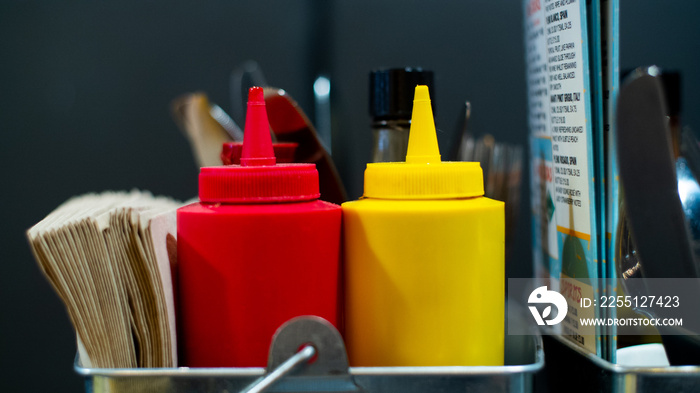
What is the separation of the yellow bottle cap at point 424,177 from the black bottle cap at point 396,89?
0.24 feet

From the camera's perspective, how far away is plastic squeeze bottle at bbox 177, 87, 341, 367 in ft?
1.14

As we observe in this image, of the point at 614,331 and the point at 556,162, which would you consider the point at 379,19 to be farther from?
the point at 614,331

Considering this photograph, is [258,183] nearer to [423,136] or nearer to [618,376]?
[423,136]

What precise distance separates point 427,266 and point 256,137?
144 mm

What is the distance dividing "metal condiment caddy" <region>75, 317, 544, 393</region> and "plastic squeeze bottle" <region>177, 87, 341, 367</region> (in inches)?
1.1

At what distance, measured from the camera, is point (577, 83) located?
388mm

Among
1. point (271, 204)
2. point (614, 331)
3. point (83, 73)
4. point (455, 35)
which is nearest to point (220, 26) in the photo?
point (83, 73)

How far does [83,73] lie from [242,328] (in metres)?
0.57

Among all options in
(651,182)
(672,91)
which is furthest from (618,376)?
(672,91)

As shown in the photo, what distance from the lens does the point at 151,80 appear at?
78 centimetres

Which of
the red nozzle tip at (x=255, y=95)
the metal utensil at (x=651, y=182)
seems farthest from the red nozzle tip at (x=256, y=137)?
the metal utensil at (x=651, y=182)

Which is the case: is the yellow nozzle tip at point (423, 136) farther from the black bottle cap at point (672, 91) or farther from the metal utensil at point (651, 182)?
the black bottle cap at point (672, 91)

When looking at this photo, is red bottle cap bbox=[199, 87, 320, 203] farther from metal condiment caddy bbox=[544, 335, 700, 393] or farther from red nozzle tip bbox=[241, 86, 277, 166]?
metal condiment caddy bbox=[544, 335, 700, 393]

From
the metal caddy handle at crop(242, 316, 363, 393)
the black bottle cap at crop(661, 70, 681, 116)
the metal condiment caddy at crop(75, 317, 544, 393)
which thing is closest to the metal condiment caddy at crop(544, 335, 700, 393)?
the metal condiment caddy at crop(75, 317, 544, 393)
